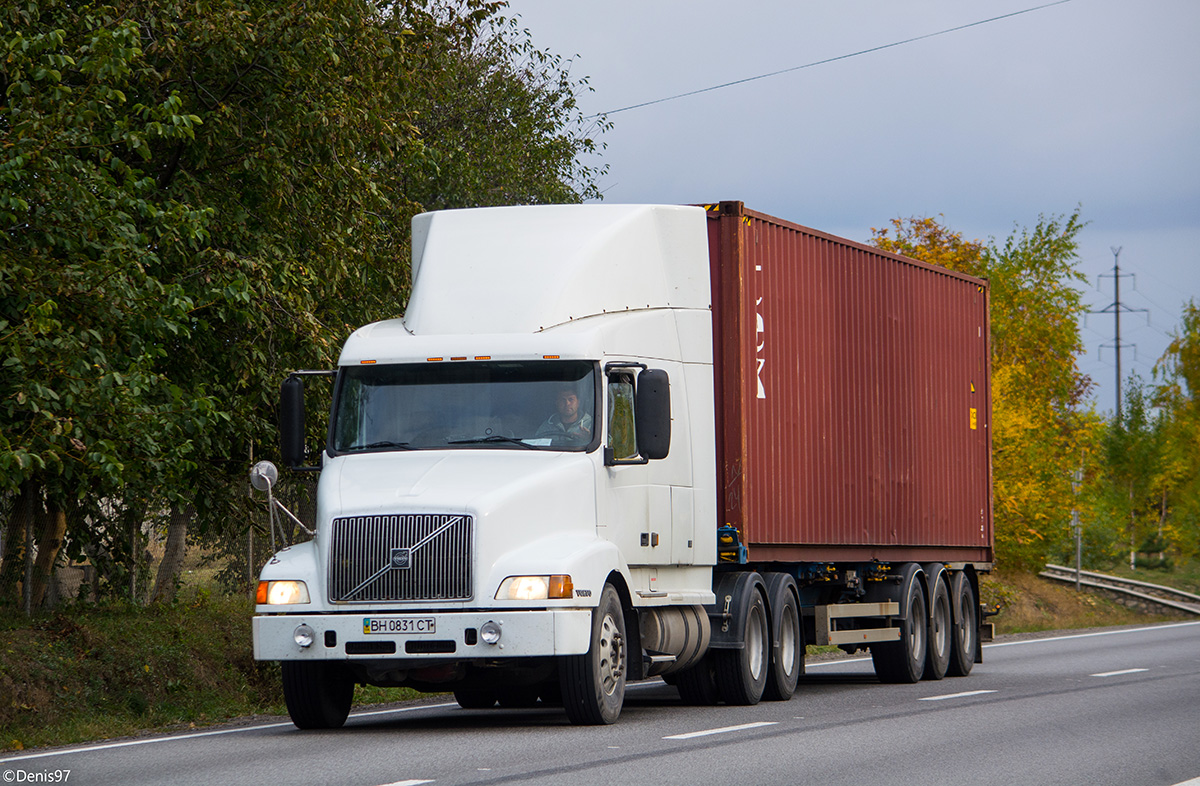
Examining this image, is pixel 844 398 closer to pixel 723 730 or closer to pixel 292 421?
pixel 723 730

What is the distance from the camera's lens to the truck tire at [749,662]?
1502cm

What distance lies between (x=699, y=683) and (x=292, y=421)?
14.3 ft

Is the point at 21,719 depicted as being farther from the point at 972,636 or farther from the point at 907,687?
the point at 972,636

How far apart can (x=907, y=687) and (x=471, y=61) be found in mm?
15085

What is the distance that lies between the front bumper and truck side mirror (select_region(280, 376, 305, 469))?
5.05 feet

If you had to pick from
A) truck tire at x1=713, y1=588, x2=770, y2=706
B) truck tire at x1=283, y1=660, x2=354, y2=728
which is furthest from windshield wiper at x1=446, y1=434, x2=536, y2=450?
truck tire at x1=713, y1=588, x2=770, y2=706

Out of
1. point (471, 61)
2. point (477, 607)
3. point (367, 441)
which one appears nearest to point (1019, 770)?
point (477, 607)

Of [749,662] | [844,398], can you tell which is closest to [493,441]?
[749,662]

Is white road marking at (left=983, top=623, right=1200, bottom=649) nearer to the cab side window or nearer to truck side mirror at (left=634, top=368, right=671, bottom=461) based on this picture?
the cab side window

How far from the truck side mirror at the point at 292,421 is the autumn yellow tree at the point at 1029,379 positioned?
31.1m

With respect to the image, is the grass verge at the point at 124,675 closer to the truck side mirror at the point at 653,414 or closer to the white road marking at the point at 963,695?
the truck side mirror at the point at 653,414

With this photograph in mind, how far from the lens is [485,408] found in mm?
12969

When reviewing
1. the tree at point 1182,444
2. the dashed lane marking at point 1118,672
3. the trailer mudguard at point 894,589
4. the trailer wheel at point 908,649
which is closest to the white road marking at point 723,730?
the trailer mudguard at point 894,589

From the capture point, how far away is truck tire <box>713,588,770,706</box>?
15.0 metres
